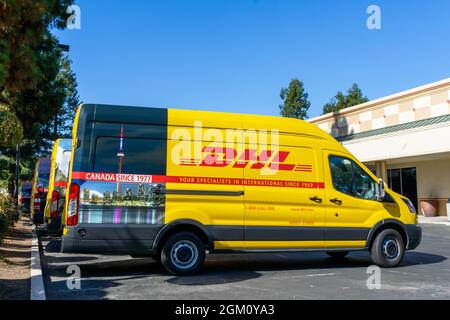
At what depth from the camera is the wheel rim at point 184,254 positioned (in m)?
8.03

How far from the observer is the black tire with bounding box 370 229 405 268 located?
9266 mm

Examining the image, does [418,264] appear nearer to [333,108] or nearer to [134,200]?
[134,200]

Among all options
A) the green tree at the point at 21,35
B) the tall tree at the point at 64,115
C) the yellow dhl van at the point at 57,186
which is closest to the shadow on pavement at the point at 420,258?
the yellow dhl van at the point at 57,186

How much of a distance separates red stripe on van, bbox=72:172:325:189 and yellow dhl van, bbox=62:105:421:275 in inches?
0.6

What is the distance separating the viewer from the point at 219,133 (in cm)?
838

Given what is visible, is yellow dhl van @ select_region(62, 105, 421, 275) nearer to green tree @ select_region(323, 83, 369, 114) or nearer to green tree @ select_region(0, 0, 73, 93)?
green tree @ select_region(0, 0, 73, 93)

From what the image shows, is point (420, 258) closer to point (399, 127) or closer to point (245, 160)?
point (245, 160)

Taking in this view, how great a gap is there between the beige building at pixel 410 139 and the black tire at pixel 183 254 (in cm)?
1734

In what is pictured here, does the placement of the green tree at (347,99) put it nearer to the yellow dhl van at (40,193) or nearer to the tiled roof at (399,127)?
the tiled roof at (399,127)

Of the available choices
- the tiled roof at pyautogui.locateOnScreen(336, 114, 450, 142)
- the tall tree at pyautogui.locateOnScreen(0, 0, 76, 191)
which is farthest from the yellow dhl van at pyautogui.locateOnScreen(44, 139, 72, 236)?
the tiled roof at pyautogui.locateOnScreen(336, 114, 450, 142)

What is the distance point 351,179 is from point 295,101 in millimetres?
35630

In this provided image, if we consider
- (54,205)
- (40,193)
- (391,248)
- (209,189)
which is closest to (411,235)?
(391,248)

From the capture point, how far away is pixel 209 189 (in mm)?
8148

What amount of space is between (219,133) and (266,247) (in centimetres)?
212
